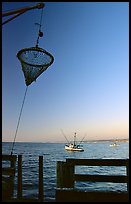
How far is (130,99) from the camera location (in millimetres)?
3078

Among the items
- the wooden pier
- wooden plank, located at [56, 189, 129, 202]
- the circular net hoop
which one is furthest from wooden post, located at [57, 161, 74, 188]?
the circular net hoop

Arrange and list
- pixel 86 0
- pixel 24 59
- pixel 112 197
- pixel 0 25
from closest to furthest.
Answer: pixel 86 0, pixel 0 25, pixel 112 197, pixel 24 59

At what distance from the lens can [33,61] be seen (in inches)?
228

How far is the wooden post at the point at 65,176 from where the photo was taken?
18.9ft

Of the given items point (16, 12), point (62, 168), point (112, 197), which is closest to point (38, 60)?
point (16, 12)

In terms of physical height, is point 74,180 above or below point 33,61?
below

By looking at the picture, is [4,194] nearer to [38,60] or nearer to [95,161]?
[95,161]

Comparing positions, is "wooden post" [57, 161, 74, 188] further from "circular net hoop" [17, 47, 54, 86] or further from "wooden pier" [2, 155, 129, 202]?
"circular net hoop" [17, 47, 54, 86]

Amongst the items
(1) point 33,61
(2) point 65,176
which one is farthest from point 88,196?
(1) point 33,61

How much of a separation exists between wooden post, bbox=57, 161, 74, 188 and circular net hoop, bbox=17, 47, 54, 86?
6.94 feet

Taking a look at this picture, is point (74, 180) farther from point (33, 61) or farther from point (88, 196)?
point (33, 61)

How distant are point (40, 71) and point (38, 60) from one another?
0.28 m

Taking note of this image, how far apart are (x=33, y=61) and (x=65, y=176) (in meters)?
2.65

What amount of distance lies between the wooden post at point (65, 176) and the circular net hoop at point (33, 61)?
2117 millimetres
